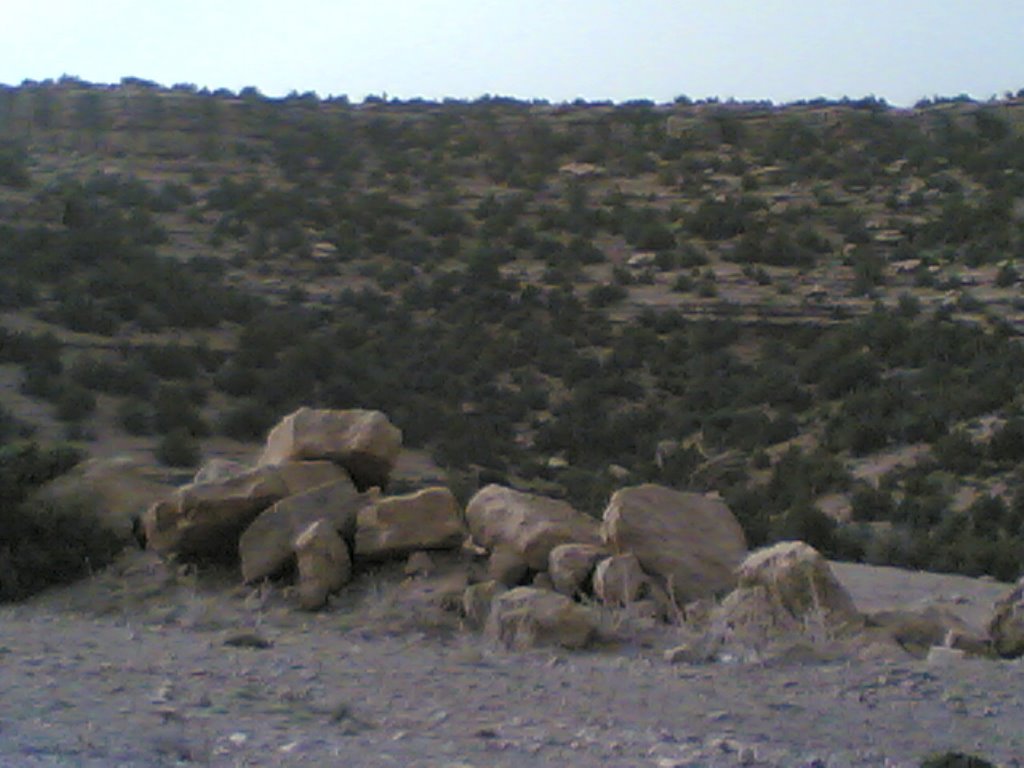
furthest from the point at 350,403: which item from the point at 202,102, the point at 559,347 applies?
the point at 202,102

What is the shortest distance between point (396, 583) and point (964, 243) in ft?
91.3

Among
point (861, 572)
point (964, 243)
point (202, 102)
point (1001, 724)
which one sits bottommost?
point (861, 572)

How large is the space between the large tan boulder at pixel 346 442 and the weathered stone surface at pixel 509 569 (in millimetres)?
1852

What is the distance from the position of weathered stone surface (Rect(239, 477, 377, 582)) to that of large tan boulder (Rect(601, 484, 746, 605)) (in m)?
2.22

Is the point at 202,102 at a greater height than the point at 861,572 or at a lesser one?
greater

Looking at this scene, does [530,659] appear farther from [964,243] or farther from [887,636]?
[964,243]

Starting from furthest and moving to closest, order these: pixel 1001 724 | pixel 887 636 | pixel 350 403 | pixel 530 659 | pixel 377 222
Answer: pixel 377 222, pixel 350 403, pixel 887 636, pixel 530 659, pixel 1001 724

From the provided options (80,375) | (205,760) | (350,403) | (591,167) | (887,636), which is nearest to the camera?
(205,760)

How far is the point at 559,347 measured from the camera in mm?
31406

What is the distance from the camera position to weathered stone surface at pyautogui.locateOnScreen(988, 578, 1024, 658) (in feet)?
30.9

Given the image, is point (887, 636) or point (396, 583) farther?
point (396, 583)

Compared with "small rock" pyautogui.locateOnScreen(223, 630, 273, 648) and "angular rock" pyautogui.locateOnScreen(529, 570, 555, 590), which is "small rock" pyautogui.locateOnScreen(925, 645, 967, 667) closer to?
"angular rock" pyautogui.locateOnScreen(529, 570, 555, 590)

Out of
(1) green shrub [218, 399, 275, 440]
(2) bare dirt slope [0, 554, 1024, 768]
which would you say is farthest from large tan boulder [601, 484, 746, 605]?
(1) green shrub [218, 399, 275, 440]

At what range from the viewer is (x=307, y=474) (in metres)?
11.7
